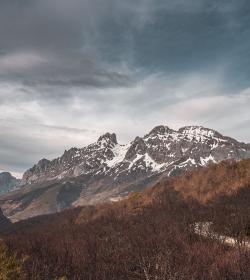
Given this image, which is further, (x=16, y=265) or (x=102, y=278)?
(x=102, y=278)

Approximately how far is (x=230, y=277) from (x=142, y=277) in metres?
34.3

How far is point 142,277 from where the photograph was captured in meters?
164

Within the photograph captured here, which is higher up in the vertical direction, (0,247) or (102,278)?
(0,247)

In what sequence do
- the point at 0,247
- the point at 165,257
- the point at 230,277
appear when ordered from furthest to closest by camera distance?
the point at 165,257 → the point at 230,277 → the point at 0,247

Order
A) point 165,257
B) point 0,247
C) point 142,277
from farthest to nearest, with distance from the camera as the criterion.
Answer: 1. point 165,257
2. point 142,277
3. point 0,247

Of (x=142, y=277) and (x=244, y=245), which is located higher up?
(x=244, y=245)

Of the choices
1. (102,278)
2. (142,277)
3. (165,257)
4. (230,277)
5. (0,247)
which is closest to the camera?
(0,247)

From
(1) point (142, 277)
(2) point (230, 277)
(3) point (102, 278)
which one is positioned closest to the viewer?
(2) point (230, 277)

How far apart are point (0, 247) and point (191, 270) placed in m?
139

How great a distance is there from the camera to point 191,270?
172 meters

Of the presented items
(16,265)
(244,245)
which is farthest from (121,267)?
(16,265)

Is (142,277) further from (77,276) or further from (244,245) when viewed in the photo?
(244,245)

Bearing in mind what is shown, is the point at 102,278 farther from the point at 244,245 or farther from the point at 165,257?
the point at 244,245

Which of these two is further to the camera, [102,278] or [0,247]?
[102,278]
